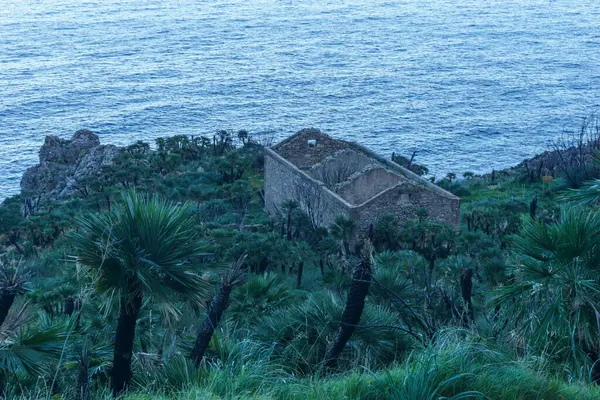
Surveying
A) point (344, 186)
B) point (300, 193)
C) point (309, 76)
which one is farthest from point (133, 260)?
point (309, 76)

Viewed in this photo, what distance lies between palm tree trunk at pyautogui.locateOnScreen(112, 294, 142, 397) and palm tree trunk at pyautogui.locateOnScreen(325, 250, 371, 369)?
266 cm

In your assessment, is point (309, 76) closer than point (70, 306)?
No

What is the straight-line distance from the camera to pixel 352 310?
1206cm

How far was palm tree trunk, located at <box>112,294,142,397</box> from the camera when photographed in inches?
459

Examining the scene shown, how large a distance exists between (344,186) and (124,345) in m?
21.5

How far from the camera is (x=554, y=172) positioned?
167 ft

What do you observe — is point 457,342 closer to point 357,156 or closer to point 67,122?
point 357,156

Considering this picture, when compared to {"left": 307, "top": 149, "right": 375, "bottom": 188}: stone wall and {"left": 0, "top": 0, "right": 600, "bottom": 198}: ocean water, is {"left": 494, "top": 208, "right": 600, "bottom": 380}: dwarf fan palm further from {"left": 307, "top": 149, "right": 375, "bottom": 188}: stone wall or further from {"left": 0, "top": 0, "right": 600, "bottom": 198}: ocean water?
{"left": 0, "top": 0, "right": 600, "bottom": 198}: ocean water

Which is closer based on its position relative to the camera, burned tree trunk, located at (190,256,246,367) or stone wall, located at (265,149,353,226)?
burned tree trunk, located at (190,256,246,367)

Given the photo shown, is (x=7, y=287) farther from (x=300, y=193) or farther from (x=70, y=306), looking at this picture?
(x=300, y=193)

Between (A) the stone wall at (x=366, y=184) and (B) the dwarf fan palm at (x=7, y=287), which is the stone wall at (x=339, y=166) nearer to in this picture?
(A) the stone wall at (x=366, y=184)

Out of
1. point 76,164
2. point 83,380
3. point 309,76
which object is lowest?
point 309,76

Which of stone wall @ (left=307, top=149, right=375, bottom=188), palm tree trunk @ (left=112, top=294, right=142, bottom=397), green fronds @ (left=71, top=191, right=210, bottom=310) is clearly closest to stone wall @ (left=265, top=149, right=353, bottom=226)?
stone wall @ (left=307, top=149, right=375, bottom=188)

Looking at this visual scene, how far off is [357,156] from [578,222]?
23.5m
